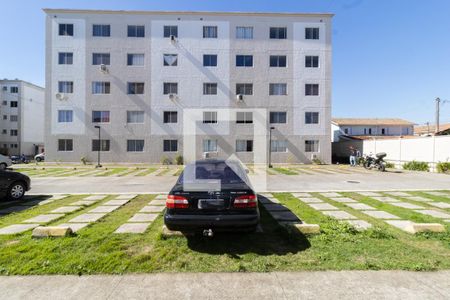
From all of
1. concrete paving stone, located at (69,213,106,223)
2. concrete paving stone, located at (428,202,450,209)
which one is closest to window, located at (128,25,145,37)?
concrete paving stone, located at (69,213,106,223)

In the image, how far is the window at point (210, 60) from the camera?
26375mm

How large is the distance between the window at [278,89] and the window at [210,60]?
6.54 meters

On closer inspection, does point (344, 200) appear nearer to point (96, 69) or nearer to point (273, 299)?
point (273, 299)

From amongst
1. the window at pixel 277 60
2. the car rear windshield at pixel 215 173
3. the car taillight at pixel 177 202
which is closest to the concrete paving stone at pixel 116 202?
the car rear windshield at pixel 215 173

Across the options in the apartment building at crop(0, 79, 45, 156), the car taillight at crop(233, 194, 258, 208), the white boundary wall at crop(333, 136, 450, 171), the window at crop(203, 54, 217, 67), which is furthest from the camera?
the apartment building at crop(0, 79, 45, 156)

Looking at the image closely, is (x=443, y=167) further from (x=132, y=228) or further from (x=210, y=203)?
(x=132, y=228)

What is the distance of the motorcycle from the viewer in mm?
18812

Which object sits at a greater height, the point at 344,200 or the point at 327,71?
the point at 327,71

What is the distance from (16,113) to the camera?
46156 millimetres

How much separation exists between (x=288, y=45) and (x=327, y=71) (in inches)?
201

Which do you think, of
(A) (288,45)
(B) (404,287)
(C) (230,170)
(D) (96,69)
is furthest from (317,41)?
(B) (404,287)

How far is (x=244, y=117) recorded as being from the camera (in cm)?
2670

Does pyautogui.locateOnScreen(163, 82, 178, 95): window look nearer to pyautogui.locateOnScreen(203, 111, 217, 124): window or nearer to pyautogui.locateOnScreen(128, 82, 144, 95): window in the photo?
pyautogui.locateOnScreen(128, 82, 144, 95): window

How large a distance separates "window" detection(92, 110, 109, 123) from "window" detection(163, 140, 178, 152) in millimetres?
6643
